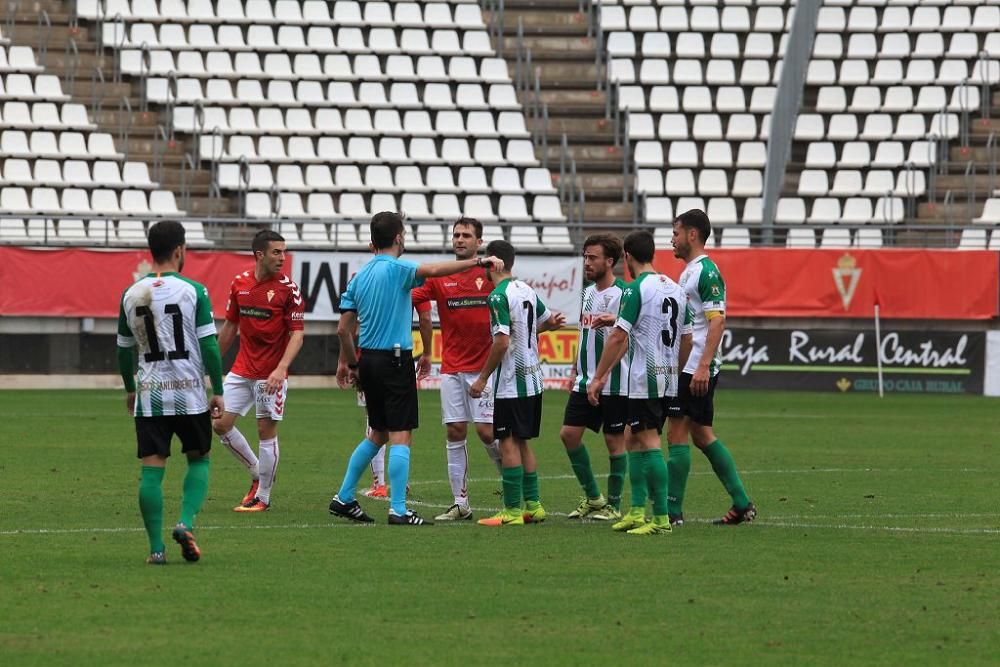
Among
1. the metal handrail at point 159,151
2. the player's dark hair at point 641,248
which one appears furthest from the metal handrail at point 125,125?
the player's dark hair at point 641,248

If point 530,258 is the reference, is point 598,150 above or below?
above

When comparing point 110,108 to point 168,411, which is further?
point 110,108

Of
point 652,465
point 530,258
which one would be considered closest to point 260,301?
point 652,465

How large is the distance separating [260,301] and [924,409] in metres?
15.0

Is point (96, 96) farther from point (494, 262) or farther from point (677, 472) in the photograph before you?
point (677, 472)

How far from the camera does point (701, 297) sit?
11.6 metres

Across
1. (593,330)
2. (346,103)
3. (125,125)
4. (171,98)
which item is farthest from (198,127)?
(593,330)

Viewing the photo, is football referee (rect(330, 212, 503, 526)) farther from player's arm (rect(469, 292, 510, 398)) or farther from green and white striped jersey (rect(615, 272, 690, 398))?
green and white striped jersey (rect(615, 272, 690, 398))

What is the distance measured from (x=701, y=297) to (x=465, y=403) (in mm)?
1939

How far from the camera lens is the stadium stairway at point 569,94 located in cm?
3447

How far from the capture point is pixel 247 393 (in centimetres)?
1322

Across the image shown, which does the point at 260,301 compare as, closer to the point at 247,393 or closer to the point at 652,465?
the point at 247,393

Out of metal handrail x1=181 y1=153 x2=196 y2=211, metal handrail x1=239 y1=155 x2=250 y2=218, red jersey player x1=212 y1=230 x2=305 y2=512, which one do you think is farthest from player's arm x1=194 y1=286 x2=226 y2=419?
metal handrail x1=181 y1=153 x2=196 y2=211

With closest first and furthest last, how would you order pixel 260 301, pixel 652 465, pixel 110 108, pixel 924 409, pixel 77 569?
pixel 77 569, pixel 652 465, pixel 260 301, pixel 924 409, pixel 110 108
